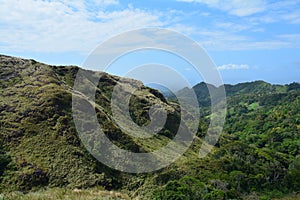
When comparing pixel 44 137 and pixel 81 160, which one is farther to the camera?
pixel 44 137

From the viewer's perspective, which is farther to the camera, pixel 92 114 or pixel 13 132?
pixel 92 114

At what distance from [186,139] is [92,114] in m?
17.2

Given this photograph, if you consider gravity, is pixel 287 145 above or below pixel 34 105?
below

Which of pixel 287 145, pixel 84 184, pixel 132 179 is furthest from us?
pixel 287 145

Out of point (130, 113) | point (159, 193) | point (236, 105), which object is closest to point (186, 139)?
point (130, 113)

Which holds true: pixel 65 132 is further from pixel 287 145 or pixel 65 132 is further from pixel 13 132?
pixel 287 145

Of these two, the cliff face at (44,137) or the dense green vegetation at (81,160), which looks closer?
the dense green vegetation at (81,160)

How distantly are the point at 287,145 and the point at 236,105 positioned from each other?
88.6 m

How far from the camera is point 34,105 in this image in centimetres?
3425

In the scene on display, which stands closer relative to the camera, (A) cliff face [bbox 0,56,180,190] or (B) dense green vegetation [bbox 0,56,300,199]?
(B) dense green vegetation [bbox 0,56,300,199]

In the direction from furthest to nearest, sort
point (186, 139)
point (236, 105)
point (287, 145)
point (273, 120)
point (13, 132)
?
point (236, 105) → point (273, 120) → point (287, 145) → point (186, 139) → point (13, 132)

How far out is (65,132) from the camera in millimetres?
30406

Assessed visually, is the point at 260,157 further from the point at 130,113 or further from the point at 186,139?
the point at 130,113

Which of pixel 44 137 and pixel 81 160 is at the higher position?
pixel 44 137
